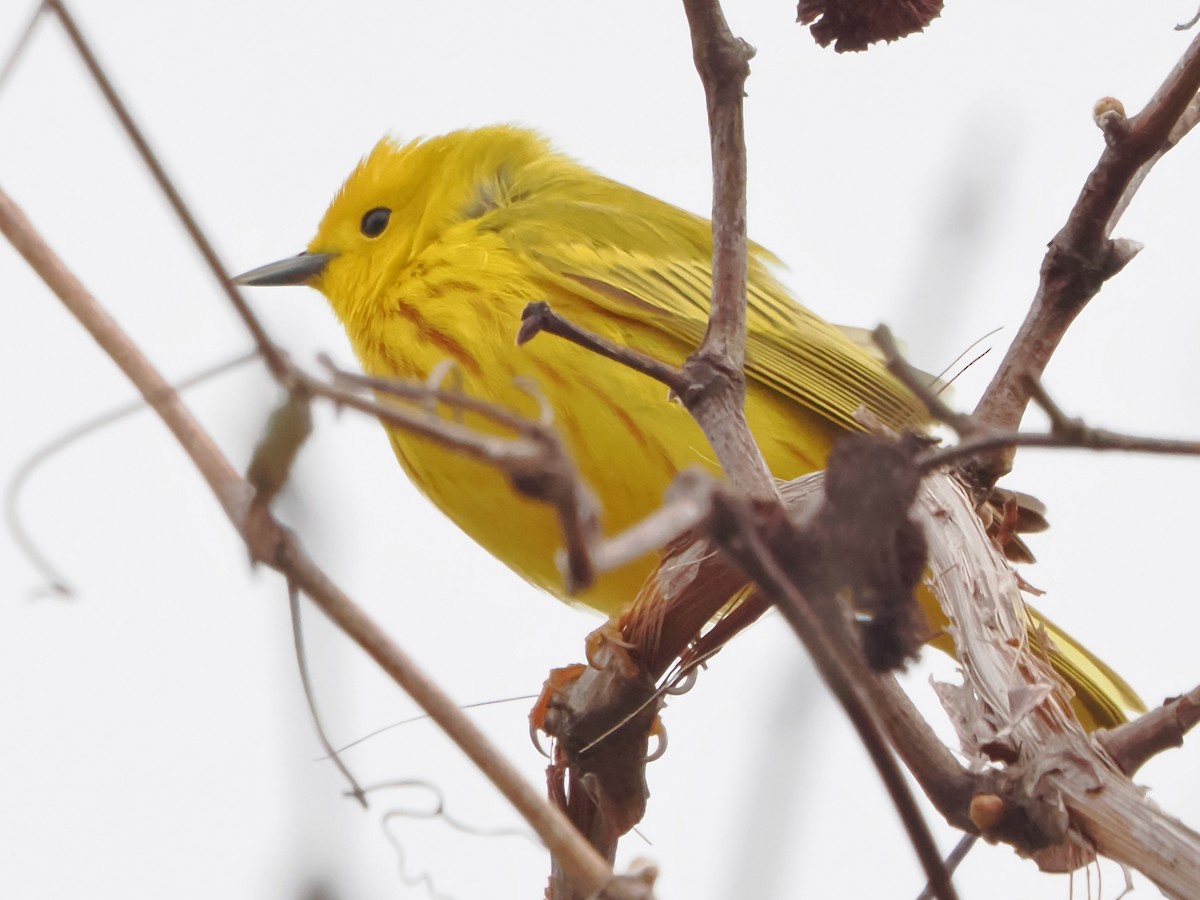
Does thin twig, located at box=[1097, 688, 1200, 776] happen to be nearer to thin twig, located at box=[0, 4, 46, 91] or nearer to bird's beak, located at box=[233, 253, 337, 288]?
thin twig, located at box=[0, 4, 46, 91]

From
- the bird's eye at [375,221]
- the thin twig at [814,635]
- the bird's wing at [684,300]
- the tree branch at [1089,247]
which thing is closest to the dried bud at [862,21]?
the tree branch at [1089,247]

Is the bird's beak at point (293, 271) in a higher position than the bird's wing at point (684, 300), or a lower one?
higher

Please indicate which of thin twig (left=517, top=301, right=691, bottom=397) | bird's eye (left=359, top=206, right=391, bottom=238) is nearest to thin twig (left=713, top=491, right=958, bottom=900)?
thin twig (left=517, top=301, right=691, bottom=397)

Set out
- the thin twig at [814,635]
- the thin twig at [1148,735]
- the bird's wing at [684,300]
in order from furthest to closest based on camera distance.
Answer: the bird's wing at [684,300]
the thin twig at [1148,735]
the thin twig at [814,635]

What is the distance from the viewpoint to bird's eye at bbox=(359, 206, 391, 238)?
12.6ft

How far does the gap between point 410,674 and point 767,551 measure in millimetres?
286

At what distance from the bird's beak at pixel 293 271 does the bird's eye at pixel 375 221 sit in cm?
10

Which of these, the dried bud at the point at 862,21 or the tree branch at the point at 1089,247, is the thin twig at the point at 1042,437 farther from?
the tree branch at the point at 1089,247

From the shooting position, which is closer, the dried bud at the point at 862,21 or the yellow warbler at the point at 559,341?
the dried bud at the point at 862,21

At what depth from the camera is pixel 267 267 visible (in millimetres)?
3961

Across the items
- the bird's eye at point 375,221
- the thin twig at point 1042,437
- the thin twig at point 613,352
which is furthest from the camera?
the bird's eye at point 375,221

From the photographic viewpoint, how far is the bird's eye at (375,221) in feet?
12.6

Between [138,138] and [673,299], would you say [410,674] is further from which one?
[673,299]

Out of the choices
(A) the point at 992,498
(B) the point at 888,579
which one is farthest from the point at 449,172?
(B) the point at 888,579
